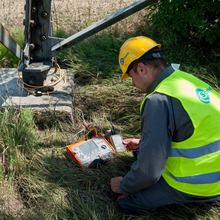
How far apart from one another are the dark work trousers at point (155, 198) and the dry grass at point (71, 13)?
4.43 metres

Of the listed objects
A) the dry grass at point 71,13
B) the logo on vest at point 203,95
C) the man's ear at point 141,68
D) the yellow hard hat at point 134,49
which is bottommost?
the dry grass at point 71,13

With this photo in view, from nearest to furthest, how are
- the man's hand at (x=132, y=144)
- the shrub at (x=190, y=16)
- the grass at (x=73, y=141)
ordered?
1. the grass at (x=73, y=141)
2. the man's hand at (x=132, y=144)
3. the shrub at (x=190, y=16)

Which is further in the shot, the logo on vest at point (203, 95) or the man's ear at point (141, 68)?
the man's ear at point (141, 68)

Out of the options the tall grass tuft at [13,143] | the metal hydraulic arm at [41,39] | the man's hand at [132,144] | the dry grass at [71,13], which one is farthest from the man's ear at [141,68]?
the dry grass at [71,13]

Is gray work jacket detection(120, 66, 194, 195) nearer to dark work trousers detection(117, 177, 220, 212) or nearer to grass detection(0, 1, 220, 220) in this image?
dark work trousers detection(117, 177, 220, 212)

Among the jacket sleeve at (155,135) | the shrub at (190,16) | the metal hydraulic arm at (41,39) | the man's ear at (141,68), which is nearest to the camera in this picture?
the jacket sleeve at (155,135)

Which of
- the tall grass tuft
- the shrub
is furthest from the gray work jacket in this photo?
the shrub

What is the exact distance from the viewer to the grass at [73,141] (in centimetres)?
216

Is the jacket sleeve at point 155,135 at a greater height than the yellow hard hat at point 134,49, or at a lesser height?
lesser

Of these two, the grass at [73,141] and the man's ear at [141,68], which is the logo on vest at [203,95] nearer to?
the man's ear at [141,68]

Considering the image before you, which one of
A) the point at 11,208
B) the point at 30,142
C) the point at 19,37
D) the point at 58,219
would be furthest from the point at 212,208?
the point at 19,37

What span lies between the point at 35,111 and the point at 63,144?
27.1 inches

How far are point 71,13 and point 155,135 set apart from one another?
5.41m

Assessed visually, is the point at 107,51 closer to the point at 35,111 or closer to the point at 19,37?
the point at 19,37
